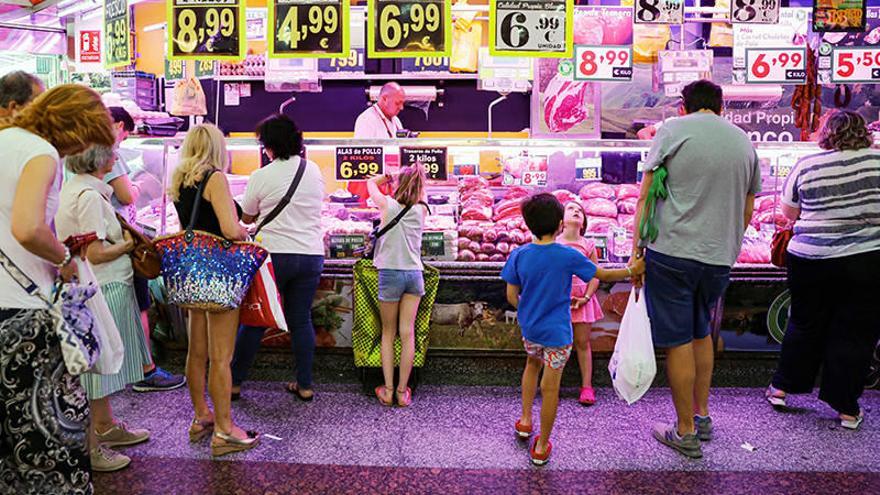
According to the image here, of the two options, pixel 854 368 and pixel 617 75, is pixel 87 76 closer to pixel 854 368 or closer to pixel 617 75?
pixel 617 75

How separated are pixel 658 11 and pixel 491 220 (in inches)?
74.5

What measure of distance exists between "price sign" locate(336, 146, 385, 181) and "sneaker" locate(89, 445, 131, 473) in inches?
93.4

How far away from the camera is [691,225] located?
13.1 ft

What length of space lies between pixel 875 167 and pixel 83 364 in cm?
428

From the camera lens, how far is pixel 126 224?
13.0 ft

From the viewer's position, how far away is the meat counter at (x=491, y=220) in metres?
5.24

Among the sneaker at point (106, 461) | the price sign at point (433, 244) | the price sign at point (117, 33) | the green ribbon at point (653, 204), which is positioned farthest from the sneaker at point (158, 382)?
the green ribbon at point (653, 204)

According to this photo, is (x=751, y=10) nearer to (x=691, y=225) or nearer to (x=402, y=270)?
(x=691, y=225)

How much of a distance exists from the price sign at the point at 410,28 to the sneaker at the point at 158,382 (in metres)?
2.57

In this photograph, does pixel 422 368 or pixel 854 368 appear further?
pixel 422 368

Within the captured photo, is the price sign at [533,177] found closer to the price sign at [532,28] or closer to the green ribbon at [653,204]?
the price sign at [532,28]

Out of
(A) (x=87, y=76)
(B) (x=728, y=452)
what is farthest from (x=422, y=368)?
(A) (x=87, y=76)

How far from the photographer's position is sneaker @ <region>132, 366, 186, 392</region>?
5.07 meters

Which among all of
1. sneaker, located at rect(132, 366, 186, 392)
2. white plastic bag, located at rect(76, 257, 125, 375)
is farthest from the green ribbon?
sneaker, located at rect(132, 366, 186, 392)
